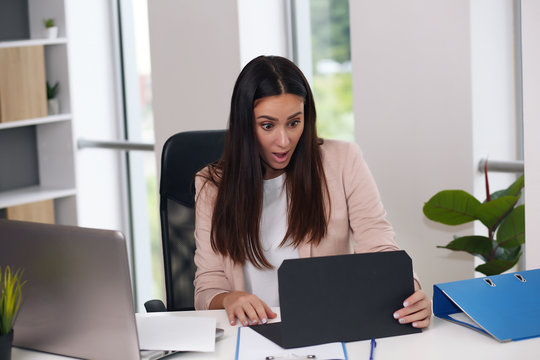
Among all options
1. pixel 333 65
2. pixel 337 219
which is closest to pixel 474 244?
pixel 337 219

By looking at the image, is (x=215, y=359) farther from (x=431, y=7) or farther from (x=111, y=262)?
(x=431, y=7)

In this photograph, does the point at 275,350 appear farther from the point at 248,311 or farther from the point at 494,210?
the point at 494,210

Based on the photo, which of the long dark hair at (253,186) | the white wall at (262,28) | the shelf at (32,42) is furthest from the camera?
the shelf at (32,42)

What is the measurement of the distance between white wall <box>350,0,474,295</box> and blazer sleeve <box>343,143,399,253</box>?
745 mm

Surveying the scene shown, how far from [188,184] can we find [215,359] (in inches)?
32.5

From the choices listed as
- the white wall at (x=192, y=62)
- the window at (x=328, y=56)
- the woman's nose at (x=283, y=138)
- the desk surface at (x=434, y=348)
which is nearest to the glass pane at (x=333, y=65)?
the window at (x=328, y=56)

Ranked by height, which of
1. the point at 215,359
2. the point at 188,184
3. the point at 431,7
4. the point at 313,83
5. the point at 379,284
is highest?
the point at 431,7

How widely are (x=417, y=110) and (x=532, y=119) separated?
2.91ft

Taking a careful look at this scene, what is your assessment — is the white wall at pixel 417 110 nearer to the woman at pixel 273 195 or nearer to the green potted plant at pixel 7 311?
the woman at pixel 273 195

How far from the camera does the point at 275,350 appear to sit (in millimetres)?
1453

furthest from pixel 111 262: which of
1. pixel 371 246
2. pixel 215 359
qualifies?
pixel 371 246

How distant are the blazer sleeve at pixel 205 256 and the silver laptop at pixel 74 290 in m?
Answer: 0.47

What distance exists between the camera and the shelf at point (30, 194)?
12.1 feet

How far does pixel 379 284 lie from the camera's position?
1488 millimetres
